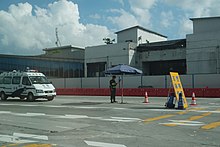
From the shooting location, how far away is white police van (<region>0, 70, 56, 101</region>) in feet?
74.9

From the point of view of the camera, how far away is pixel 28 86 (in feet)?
76.0

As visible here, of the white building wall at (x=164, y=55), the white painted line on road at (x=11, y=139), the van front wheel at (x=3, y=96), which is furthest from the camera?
the white building wall at (x=164, y=55)

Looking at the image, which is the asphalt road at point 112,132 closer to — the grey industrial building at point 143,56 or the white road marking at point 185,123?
the white road marking at point 185,123

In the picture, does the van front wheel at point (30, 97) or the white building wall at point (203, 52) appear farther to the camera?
the white building wall at point (203, 52)

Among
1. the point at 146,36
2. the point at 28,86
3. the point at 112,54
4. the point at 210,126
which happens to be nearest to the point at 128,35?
the point at 146,36

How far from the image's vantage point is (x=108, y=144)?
25.3 feet

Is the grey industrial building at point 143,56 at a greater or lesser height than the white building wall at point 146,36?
lesser

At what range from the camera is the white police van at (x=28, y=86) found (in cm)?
2284

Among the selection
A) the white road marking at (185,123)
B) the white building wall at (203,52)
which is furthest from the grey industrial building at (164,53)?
the white road marking at (185,123)

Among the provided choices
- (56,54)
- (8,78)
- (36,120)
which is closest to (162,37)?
(56,54)

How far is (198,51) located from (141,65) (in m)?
13.6

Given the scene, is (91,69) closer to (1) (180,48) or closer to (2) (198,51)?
(1) (180,48)

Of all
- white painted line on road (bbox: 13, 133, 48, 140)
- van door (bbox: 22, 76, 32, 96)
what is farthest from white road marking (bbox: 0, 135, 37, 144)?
van door (bbox: 22, 76, 32, 96)

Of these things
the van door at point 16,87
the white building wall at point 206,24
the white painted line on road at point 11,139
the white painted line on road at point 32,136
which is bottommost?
the white painted line on road at point 11,139
